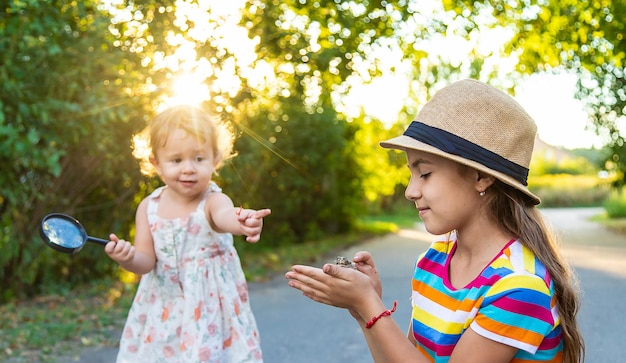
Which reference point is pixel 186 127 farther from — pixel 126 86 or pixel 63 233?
pixel 126 86

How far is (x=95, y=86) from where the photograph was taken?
684cm

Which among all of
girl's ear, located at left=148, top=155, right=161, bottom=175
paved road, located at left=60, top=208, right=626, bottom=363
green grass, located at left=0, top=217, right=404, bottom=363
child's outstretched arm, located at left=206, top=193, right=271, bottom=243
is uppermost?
girl's ear, located at left=148, top=155, right=161, bottom=175

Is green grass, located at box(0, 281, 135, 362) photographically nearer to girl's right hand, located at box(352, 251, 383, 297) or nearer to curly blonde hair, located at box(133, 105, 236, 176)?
curly blonde hair, located at box(133, 105, 236, 176)

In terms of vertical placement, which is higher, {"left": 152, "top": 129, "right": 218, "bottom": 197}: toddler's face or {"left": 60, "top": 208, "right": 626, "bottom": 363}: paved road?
{"left": 152, "top": 129, "right": 218, "bottom": 197}: toddler's face

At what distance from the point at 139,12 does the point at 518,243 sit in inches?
202

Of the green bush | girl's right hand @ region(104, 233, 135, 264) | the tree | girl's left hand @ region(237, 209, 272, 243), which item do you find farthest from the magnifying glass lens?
the green bush

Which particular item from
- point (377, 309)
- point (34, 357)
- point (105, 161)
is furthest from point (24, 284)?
point (377, 309)

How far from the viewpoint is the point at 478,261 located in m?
2.31

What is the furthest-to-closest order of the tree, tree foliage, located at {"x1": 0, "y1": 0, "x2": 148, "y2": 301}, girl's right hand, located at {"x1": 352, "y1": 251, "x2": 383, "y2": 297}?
the tree < tree foliage, located at {"x1": 0, "y1": 0, "x2": 148, "y2": 301} < girl's right hand, located at {"x1": 352, "y1": 251, "x2": 383, "y2": 297}

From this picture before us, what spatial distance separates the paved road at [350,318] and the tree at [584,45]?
3569 millimetres

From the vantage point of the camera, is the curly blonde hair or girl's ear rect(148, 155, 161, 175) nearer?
the curly blonde hair

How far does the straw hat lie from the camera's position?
7.29 ft

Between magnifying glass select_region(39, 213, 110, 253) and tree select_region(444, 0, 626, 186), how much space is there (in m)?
9.14

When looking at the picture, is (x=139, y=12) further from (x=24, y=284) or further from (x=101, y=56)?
(x=24, y=284)
